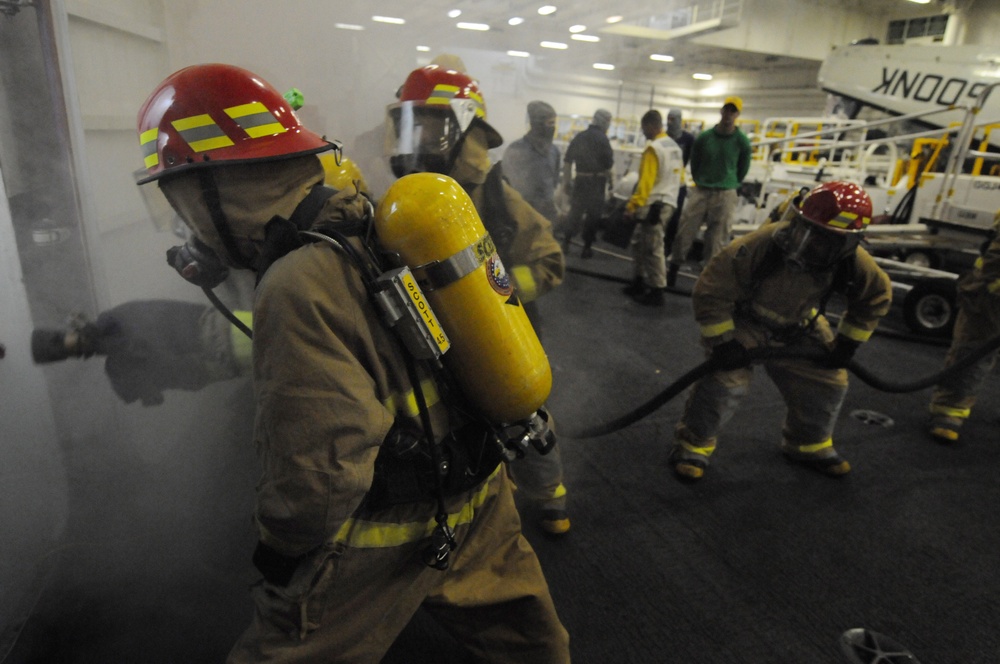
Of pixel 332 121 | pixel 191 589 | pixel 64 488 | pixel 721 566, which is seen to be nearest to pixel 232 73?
pixel 64 488

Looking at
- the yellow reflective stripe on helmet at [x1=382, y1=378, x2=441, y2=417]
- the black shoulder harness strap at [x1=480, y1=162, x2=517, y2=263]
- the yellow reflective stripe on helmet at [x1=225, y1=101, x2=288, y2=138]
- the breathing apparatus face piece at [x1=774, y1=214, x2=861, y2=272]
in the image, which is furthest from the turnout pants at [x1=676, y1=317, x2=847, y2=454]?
the yellow reflective stripe on helmet at [x1=225, y1=101, x2=288, y2=138]

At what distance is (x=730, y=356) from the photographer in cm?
247

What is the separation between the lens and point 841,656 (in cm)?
173

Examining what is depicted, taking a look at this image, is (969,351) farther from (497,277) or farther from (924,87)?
(924,87)

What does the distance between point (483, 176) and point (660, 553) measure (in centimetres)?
152

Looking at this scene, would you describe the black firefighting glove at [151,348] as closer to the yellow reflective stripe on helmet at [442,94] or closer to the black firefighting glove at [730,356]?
the yellow reflective stripe on helmet at [442,94]

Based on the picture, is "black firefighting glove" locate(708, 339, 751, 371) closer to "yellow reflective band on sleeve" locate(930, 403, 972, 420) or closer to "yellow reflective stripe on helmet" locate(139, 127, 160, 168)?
"yellow reflective band on sleeve" locate(930, 403, 972, 420)

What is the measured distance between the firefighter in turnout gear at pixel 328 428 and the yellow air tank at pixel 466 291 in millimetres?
67

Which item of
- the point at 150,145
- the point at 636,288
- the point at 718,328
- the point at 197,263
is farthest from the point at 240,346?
the point at 636,288

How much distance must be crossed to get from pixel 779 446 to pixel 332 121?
3.77m

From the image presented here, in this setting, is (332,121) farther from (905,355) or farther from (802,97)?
(802,97)

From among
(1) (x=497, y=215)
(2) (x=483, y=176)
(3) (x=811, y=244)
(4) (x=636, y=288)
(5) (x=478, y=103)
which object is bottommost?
(4) (x=636, y=288)

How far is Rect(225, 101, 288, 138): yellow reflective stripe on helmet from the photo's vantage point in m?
1.07

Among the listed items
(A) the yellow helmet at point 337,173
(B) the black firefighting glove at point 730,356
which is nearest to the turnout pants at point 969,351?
(B) the black firefighting glove at point 730,356
